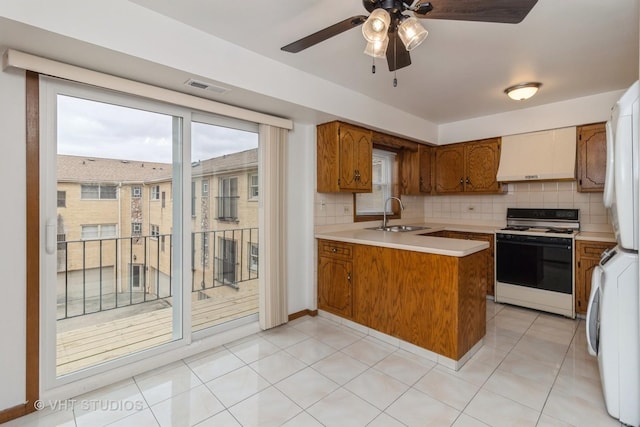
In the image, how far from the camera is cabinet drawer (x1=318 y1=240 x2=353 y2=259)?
123 inches

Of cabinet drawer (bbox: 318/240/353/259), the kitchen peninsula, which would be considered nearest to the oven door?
the kitchen peninsula

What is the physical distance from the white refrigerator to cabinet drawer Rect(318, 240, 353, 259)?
6.27 ft

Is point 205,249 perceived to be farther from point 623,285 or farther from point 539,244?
point 539,244

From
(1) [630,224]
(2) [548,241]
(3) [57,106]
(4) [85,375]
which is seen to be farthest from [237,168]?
(2) [548,241]

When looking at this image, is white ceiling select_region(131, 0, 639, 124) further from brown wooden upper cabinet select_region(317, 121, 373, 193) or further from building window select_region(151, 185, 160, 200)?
building window select_region(151, 185, 160, 200)

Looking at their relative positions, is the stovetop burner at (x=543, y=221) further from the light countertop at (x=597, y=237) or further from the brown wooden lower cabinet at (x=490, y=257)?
the brown wooden lower cabinet at (x=490, y=257)

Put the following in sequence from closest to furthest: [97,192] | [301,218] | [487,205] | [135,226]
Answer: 1. [97,192]
2. [135,226]
3. [301,218]
4. [487,205]

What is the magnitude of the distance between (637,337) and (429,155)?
3.37 meters

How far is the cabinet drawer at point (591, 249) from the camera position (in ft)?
10.1

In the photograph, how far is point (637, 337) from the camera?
1.72m

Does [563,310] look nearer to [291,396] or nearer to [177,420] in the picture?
[291,396]

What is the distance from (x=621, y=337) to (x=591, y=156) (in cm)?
241

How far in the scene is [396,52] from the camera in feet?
5.80

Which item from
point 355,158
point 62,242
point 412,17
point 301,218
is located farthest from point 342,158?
point 62,242
